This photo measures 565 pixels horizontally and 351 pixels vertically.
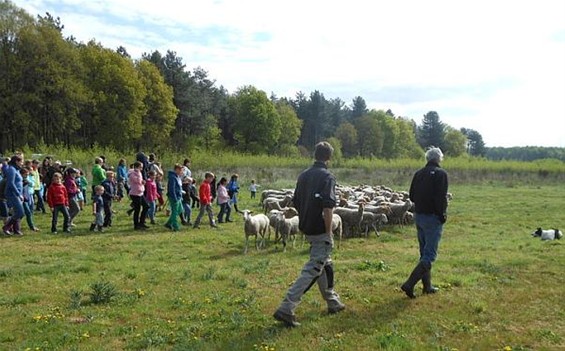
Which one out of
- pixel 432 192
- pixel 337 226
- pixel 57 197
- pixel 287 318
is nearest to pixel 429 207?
pixel 432 192

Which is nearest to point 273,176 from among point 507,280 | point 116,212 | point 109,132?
point 109,132

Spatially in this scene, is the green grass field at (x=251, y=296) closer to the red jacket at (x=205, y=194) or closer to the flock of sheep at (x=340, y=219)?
the flock of sheep at (x=340, y=219)

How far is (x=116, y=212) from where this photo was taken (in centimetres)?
2112

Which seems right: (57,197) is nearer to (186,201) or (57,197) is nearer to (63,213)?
(63,213)

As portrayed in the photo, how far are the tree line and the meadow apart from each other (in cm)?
3348

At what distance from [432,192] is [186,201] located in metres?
12.2

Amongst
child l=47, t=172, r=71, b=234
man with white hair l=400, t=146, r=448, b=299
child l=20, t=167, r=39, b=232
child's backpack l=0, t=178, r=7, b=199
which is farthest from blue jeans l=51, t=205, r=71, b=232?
man with white hair l=400, t=146, r=448, b=299

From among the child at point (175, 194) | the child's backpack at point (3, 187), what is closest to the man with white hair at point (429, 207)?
the child at point (175, 194)

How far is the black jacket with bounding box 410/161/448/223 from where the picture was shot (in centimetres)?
820

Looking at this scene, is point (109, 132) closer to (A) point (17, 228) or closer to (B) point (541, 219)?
(A) point (17, 228)

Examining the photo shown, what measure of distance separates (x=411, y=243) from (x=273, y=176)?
29324 mm

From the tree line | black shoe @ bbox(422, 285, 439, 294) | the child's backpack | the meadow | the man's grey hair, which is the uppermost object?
the tree line

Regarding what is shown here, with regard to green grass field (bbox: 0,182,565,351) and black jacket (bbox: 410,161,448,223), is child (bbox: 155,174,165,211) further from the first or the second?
black jacket (bbox: 410,161,448,223)

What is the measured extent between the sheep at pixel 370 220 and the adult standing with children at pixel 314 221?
9017 millimetres
